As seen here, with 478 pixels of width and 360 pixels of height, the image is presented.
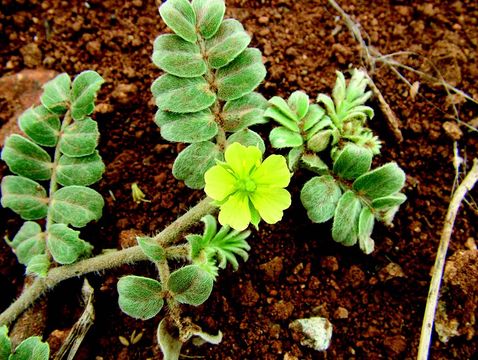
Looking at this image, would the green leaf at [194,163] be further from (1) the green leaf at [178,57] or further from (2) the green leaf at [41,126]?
(2) the green leaf at [41,126]

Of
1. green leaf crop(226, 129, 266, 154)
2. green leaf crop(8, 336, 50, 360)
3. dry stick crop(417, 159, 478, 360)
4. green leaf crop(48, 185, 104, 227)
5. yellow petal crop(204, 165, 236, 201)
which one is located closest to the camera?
yellow petal crop(204, 165, 236, 201)

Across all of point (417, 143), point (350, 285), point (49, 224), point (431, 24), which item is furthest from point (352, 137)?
point (49, 224)

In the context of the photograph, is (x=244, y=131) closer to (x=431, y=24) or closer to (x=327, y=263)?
(x=327, y=263)

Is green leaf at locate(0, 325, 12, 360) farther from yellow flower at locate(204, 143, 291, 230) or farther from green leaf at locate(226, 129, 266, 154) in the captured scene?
green leaf at locate(226, 129, 266, 154)

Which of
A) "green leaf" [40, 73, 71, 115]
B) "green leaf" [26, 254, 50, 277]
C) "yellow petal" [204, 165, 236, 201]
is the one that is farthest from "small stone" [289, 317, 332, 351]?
"green leaf" [40, 73, 71, 115]

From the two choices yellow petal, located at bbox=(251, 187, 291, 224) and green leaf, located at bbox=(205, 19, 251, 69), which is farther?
green leaf, located at bbox=(205, 19, 251, 69)

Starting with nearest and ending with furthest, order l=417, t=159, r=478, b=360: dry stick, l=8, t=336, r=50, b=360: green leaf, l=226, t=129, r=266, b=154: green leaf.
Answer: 1. l=8, t=336, r=50, b=360: green leaf
2. l=226, t=129, r=266, b=154: green leaf
3. l=417, t=159, r=478, b=360: dry stick

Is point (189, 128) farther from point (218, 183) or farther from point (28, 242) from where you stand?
point (28, 242)

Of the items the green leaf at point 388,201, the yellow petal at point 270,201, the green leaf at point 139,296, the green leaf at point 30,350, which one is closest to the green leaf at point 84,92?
the green leaf at point 139,296

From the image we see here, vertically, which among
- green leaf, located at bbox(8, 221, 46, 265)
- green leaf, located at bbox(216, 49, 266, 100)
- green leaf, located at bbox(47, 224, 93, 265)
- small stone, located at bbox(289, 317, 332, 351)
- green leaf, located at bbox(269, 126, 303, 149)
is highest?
green leaf, located at bbox(216, 49, 266, 100)
